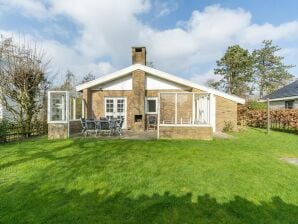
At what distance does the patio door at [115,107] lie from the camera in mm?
17531

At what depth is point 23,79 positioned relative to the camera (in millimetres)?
15727

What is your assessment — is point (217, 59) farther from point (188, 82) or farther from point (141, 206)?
point (141, 206)

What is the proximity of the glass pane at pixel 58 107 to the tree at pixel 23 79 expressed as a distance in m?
2.34

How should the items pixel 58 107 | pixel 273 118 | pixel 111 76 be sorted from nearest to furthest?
pixel 58 107
pixel 111 76
pixel 273 118

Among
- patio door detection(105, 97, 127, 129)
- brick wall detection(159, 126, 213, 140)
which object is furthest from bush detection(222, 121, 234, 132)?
patio door detection(105, 97, 127, 129)

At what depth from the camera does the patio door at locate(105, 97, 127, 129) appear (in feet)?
57.5

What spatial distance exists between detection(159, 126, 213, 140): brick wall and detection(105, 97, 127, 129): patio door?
19.0 ft

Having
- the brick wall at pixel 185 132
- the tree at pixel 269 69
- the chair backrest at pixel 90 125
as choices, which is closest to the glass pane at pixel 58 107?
the chair backrest at pixel 90 125

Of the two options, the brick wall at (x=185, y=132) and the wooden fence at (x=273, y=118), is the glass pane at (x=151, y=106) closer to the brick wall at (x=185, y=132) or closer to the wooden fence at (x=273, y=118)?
the brick wall at (x=185, y=132)

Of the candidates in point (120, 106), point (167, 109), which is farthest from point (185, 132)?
point (120, 106)

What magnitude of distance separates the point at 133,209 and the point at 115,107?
13.1 metres

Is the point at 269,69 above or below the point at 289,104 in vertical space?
above

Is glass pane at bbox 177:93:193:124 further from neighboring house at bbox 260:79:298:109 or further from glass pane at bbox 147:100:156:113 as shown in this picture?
neighboring house at bbox 260:79:298:109

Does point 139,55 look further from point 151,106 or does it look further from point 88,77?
point 88,77
